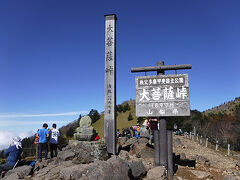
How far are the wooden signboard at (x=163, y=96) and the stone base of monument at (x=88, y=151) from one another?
2.65m

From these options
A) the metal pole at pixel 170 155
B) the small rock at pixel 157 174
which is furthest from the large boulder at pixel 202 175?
the small rock at pixel 157 174

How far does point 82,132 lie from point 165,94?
170 inches

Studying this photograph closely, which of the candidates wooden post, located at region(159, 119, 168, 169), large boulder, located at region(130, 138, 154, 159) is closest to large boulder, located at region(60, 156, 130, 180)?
wooden post, located at region(159, 119, 168, 169)

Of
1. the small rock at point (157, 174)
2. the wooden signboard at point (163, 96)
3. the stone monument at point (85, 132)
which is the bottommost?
the small rock at point (157, 174)

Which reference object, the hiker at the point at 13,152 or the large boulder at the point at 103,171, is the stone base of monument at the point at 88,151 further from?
the hiker at the point at 13,152

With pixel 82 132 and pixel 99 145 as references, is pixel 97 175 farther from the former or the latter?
pixel 82 132

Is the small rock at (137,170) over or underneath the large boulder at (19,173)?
over

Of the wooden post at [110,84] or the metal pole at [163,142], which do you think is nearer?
the metal pole at [163,142]

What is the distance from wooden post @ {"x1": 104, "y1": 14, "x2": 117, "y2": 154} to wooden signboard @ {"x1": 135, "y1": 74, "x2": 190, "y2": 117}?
8.99 feet

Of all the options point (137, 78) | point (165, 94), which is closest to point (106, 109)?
point (137, 78)

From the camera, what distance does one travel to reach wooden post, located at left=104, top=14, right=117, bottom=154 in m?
9.63

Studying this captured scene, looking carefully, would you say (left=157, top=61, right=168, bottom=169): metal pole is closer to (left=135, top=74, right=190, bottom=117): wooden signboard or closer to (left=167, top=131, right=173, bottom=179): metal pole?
(left=167, top=131, right=173, bottom=179): metal pole

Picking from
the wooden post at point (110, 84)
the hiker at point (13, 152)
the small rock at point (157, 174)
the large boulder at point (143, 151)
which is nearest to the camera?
the small rock at point (157, 174)

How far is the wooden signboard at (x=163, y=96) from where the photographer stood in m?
7.06
